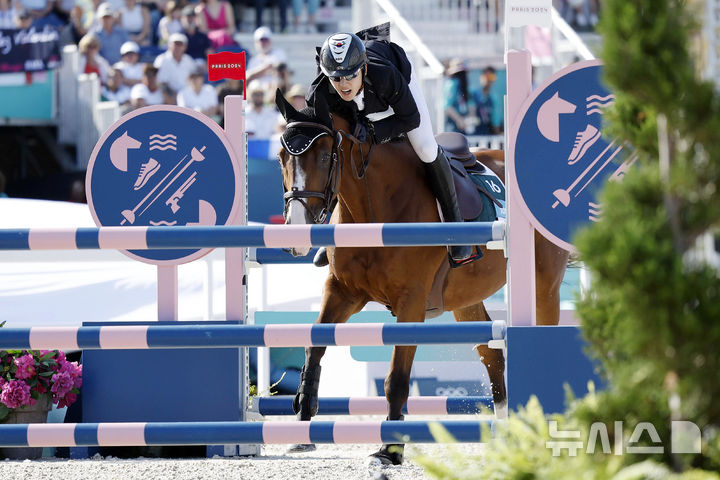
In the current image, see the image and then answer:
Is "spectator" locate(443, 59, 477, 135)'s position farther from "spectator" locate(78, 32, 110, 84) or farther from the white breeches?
the white breeches

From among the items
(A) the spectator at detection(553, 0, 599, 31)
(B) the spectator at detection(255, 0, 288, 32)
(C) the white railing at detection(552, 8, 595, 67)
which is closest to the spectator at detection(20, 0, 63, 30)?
(B) the spectator at detection(255, 0, 288, 32)

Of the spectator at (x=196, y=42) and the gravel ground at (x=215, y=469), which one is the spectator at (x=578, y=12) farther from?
the gravel ground at (x=215, y=469)

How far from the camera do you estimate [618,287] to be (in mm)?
2176

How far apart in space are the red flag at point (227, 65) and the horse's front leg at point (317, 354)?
106cm

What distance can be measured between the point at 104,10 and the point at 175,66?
1.45 meters

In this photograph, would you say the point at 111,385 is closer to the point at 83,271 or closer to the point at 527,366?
the point at 527,366

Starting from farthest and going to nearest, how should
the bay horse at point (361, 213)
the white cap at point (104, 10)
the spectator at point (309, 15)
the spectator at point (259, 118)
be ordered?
the spectator at point (309, 15), the white cap at point (104, 10), the spectator at point (259, 118), the bay horse at point (361, 213)

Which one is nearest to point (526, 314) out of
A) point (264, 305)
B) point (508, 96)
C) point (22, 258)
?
point (508, 96)

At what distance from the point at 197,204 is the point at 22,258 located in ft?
16.0

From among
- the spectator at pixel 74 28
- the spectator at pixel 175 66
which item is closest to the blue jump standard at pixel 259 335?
the spectator at pixel 175 66

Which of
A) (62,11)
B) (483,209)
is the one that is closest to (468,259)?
(483,209)

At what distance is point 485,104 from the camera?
12.8m

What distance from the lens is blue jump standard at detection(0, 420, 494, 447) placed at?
358cm

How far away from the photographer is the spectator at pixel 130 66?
1337 cm
